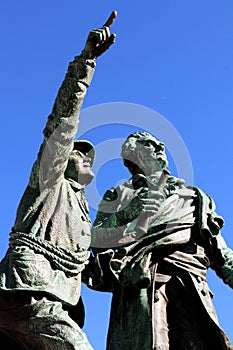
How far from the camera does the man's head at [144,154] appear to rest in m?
8.31

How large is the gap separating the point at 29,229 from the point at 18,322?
73cm

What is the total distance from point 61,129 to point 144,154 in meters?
2.10

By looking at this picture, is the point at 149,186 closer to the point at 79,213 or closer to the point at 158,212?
the point at 158,212

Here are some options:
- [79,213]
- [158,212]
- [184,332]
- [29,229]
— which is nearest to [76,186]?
[79,213]

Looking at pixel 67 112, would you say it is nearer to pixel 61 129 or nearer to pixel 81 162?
pixel 61 129

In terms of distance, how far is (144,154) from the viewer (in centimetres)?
839

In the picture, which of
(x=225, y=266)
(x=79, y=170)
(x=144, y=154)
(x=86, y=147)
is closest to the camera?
(x=79, y=170)

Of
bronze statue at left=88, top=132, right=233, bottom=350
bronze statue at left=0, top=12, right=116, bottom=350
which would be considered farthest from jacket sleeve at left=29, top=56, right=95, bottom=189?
bronze statue at left=88, top=132, right=233, bottom=350

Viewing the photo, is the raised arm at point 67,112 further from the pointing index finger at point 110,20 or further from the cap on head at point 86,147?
the cap on head at point 86,147

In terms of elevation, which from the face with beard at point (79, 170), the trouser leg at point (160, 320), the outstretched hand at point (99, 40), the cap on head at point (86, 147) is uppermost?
the outstretched hand at point (99, 40)

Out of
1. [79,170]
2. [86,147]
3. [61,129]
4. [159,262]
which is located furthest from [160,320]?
[61,129]

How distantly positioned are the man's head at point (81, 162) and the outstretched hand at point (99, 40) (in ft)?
2.97

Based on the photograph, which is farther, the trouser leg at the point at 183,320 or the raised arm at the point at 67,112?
the trouser leg at the point at 183,320

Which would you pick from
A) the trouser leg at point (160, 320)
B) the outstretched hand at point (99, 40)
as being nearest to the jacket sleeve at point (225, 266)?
the trouser leg at point (160, 320)
